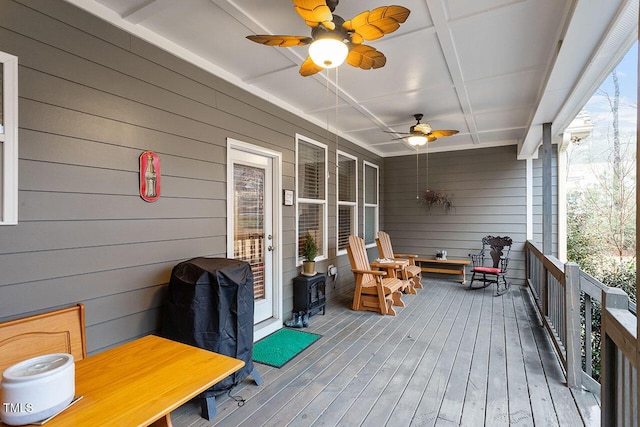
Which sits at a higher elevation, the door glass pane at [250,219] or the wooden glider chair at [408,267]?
the door glass pane at [250,219]

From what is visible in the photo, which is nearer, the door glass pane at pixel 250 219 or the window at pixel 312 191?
the door glass pane at pixel 250 219

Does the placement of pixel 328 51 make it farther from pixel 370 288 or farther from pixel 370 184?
pixel 370 184

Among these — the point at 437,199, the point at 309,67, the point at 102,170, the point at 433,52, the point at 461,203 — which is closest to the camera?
the point at 102,170

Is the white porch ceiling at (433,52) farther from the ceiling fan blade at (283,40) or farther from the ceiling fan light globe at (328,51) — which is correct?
the ceiling fan light globe at (328,51)

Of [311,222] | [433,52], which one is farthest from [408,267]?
[433,52]

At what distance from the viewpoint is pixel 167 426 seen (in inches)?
52.5

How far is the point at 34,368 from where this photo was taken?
96cm

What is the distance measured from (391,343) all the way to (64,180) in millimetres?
3135

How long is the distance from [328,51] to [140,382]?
193 cm

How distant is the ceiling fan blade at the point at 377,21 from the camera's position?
5.50 feet

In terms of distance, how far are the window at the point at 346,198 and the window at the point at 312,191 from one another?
0.57 meters

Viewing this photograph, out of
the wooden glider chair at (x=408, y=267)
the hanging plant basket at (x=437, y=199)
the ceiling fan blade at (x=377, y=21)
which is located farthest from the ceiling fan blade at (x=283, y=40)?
the hanging plant basket at (x=437, y=199)

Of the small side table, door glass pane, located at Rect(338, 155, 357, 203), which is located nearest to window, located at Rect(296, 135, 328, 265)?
the small side table

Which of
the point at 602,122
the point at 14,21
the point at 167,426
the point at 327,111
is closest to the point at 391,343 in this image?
the point at 167,426
